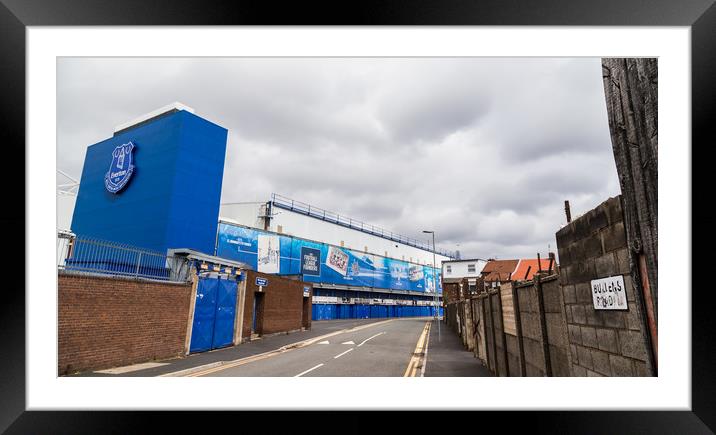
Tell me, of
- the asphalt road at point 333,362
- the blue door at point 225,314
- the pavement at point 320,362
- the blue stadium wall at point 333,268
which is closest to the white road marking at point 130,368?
the pavement at point 320,362

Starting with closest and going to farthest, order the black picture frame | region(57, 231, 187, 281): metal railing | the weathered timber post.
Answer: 1. the black picture frame
2. the weathered timber post
3. region(57, 231, 187, 281): metal railing

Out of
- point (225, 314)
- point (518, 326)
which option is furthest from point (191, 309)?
point (518, 326)

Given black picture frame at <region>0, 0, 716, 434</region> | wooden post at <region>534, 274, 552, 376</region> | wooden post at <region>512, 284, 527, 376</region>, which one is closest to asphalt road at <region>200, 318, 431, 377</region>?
wooden post at <region>512, 284, 527, 376</region>

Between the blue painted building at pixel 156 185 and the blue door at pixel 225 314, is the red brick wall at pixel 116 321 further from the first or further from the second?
the blue door at pixel 225 314

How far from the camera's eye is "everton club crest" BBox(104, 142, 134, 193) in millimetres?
22516

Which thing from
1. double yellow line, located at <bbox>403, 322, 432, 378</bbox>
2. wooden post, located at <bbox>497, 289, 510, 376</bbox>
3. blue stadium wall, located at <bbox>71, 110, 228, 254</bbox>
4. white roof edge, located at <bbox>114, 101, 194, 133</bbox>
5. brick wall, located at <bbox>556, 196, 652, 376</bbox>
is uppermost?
white roof edge, located at <bbox>114, 101, 194, 133</bbox>

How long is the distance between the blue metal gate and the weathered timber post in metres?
17.0

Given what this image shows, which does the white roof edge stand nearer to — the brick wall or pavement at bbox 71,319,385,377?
pavement at bbox 71,319,385,377

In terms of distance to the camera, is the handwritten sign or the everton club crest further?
the everton club crest

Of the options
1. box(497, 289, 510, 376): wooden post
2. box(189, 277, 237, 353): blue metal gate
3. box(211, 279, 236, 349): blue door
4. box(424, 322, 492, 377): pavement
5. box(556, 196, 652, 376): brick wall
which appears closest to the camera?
box(556, 196, 652, 376): brick wall

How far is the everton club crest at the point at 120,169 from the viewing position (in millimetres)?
22516

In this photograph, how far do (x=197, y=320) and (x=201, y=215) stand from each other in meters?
7.35

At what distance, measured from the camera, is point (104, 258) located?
496 inches

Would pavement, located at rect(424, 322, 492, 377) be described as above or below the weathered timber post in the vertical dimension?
below
